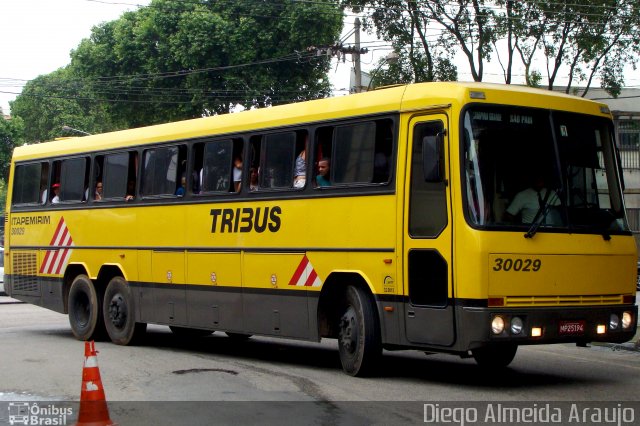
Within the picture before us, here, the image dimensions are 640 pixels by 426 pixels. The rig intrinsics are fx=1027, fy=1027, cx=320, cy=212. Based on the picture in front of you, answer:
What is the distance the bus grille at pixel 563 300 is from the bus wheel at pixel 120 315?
287 inches

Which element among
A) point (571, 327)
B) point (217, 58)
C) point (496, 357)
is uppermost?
point (217, 58)

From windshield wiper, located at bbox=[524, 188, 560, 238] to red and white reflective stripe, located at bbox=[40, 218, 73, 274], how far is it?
9.16 meters

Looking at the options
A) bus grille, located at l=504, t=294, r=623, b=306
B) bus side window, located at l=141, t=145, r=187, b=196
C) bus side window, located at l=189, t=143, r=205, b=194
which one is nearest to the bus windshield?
bus grille, located at l=504, t=294, r=623, b=306

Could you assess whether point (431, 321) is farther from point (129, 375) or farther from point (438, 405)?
point (129, 375)

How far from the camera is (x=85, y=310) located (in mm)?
17016

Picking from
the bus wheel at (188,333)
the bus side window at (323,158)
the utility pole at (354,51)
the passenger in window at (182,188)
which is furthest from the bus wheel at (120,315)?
the utility pole at (354,51)

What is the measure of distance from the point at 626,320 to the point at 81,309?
9.37m

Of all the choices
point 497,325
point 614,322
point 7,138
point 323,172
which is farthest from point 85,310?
point 7,138

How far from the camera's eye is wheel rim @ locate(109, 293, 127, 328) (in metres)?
16.1

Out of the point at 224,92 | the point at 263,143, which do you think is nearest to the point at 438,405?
the point at 263,143

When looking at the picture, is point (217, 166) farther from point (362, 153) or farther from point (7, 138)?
point (7, 138)

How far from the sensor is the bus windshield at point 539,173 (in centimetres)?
1053

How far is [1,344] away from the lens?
15.7 meters

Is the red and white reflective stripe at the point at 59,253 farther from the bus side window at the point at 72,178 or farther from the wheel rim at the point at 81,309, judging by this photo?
the wheel rim at the point at 81,309
